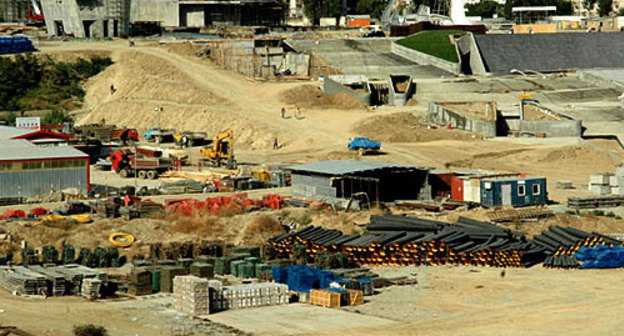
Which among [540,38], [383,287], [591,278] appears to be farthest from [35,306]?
[540,38]

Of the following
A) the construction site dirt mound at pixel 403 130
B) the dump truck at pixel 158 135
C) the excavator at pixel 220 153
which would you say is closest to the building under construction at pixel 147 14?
the dump truck at pixel 158 135

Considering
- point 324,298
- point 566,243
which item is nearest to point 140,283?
point 324,298

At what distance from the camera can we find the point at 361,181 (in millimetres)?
53438

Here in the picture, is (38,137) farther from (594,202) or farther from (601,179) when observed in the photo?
(594,202)

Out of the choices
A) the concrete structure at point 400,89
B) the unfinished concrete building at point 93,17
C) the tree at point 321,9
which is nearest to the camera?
the concrete structure at point 400,89

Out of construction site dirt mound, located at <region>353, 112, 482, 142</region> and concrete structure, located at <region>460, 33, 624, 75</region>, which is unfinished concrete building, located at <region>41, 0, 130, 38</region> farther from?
construction site dirt mound, located at <region>353, 112, 482, 142</region>

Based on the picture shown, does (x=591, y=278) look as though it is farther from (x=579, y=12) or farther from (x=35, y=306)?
(x=579, y=12)

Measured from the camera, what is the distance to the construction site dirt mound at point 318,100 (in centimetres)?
8481

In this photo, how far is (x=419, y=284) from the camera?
40469 mm

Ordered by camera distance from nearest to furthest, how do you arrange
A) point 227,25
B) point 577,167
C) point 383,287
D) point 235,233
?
point 383,287
point 235,233
point 577,167
point 227,25

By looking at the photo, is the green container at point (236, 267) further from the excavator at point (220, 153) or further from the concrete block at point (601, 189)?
the excavator at point (220, 153)

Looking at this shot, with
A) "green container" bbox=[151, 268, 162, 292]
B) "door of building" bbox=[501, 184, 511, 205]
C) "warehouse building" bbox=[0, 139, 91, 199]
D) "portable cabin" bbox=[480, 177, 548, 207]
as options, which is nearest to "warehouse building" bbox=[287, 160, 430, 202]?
"portable cabin" bbox=[480, 177, 548, 207]

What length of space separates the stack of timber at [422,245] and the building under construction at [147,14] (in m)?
66.3

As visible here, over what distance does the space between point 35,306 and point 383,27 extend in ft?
306
